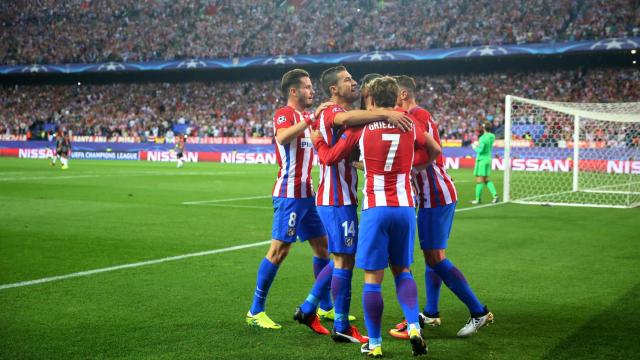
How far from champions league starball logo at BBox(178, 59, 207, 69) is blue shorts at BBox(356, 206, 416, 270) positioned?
48114mm

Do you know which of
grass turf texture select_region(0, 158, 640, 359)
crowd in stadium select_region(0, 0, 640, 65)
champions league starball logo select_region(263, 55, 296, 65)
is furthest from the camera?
champions league starball logo select_region(263, 55, 296, 65)

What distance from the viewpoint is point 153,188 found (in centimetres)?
2162

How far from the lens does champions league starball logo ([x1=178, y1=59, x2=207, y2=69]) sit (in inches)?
2035

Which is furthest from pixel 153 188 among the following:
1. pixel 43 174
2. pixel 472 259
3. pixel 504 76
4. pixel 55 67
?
pixel 55 67

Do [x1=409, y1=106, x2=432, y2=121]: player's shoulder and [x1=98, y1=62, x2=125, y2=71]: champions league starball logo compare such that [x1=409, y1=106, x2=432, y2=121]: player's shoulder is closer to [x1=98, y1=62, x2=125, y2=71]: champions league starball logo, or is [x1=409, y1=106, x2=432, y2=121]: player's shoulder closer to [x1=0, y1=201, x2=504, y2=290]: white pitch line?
[x1=0, y1=201, x2=504, y2=290]: white pitch line

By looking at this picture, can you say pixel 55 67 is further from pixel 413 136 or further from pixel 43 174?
pixel 413 136

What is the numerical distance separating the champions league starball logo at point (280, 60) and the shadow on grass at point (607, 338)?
142 feet

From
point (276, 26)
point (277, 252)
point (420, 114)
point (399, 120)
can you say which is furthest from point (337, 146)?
point (276, 26)

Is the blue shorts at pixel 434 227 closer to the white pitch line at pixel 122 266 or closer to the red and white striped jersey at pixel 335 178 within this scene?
the red and white striped jersey at pixel 335 178

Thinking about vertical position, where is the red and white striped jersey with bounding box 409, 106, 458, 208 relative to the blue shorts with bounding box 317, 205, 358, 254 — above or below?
above

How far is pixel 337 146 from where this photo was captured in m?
5.24

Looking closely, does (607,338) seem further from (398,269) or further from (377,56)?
(377,56)

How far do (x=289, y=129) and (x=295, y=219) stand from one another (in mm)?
856

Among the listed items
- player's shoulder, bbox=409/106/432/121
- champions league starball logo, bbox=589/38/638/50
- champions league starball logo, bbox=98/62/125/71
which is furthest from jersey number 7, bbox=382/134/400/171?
champions league starball logo, bbox=98/62/125/71
